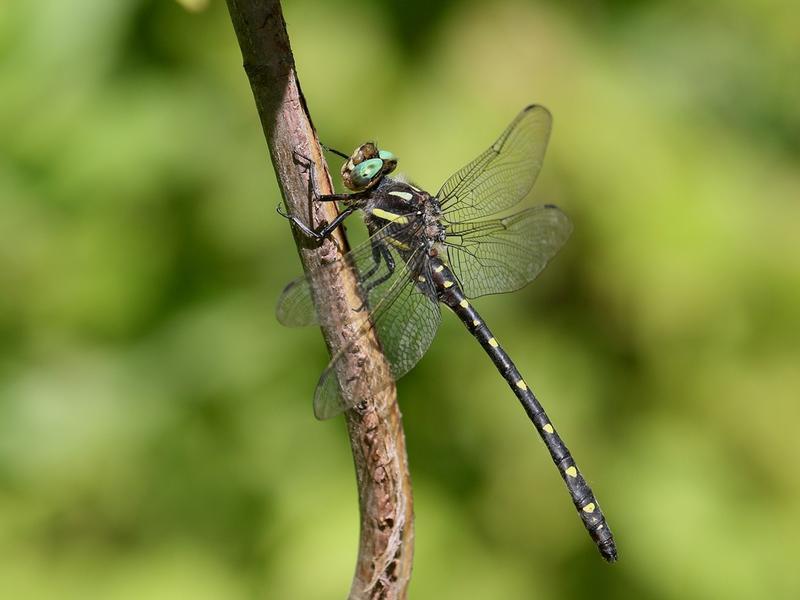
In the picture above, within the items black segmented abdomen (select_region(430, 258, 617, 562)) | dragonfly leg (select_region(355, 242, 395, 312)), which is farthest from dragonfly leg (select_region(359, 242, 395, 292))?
black segmented abdomen (select_region(430, 258, 617, 562))

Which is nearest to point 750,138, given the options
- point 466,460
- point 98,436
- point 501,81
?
point 501,81

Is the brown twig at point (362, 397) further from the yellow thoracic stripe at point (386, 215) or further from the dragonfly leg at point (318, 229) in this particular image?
the yellow thoracic stripe at point (386, 215)

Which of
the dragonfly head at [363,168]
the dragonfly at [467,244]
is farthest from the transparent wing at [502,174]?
the dragonfly head at [363,168]

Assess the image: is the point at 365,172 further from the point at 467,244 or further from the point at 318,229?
the point at 318,229

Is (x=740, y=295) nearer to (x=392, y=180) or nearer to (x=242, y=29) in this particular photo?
(x=392, y=180)

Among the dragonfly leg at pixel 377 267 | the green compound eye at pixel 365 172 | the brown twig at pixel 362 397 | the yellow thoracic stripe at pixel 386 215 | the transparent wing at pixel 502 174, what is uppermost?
the transparent wing at pixel 502 174
